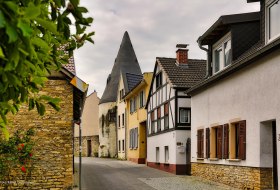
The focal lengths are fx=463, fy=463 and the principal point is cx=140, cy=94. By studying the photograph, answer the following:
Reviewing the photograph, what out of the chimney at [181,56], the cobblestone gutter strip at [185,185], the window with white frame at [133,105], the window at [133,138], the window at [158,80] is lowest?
the cobblestone gutter strip at [185,185]

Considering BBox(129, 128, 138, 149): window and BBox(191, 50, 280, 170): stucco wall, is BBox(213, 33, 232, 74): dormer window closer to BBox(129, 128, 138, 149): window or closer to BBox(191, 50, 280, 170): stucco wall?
BBox(191, 50, 280, 170): stucco wall

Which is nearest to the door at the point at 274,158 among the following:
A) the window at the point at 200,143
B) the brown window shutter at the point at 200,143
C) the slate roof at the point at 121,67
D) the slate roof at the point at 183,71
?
the window at the point at 200,143

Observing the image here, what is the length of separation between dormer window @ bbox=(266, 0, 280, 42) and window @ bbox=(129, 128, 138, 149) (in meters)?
24.4

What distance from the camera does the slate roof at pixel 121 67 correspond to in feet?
168

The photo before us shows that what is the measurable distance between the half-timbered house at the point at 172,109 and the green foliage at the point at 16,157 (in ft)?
43.3

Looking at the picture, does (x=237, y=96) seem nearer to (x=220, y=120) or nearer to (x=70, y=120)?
(x=220, y=120)

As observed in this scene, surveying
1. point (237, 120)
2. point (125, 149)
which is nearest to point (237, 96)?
point (237, 120)

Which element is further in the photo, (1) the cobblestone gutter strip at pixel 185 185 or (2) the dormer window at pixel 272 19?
(1) the cobblestone gutter strip at pixel 185 185

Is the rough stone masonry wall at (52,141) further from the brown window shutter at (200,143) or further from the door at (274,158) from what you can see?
the brown window shutter at (200,143)

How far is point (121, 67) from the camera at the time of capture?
50906mm

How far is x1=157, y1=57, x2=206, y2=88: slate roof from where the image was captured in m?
26.3

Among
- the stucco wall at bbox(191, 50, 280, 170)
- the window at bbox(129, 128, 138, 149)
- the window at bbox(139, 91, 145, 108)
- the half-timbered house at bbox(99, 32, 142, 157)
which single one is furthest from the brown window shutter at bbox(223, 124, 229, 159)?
the half-timbered house at bbox(99, 32, 142, 157)

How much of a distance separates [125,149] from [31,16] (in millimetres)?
41390

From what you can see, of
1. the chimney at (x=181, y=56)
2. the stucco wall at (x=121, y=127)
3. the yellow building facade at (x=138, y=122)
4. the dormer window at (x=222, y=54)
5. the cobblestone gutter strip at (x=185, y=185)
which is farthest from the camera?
the stucco wall at (x=121, y=127)
